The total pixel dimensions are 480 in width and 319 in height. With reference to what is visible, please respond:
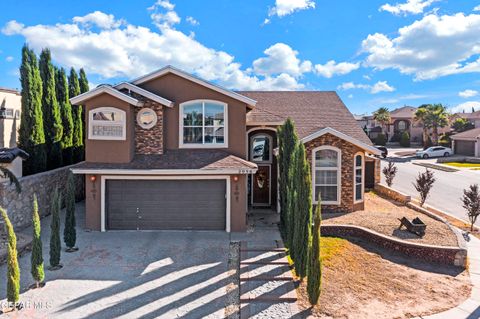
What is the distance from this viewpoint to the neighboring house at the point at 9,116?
18469mm

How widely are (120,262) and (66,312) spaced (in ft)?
9.06

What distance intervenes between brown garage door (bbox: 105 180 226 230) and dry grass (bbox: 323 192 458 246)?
4.73 meters

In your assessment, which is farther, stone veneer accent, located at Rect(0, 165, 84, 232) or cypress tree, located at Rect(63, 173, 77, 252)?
stone veneer accent, located at Rect(0, 165, 84, 232)

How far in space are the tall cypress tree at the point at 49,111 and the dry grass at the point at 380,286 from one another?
1531 centimetres

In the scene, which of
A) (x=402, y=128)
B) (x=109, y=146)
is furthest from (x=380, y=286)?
(x=402, y=128)

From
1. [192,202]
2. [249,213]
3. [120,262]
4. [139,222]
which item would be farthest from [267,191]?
[120,262]

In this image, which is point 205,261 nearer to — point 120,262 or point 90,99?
point 120,262

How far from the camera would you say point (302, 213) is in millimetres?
8273

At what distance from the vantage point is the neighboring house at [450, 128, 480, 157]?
139 ft

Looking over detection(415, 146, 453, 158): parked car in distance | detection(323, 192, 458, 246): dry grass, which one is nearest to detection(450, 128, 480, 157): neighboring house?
detection(415, 146, 453, 158): parked car in distance

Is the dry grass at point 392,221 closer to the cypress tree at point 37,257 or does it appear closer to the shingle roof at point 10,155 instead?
the cypress tree at point 37,257

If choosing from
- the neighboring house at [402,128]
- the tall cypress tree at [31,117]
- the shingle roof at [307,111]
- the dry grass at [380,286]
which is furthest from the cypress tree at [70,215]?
the neighboring house at [402,128]

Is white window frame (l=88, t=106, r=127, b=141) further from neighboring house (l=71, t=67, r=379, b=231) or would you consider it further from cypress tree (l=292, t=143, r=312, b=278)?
cypress tree (l=292, t=143, r=312, b=278)

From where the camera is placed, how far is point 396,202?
1783 centimetres
